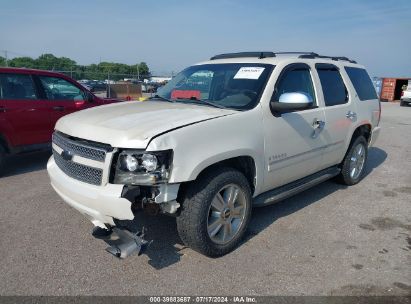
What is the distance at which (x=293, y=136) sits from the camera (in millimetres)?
3994

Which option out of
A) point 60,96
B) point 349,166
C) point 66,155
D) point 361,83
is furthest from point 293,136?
point 60,96

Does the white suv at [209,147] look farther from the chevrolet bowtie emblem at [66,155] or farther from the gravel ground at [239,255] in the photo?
the gravel ground at [239,255]

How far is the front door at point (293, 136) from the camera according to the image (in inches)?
148

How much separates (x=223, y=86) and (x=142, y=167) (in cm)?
170

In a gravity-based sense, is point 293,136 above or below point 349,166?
above

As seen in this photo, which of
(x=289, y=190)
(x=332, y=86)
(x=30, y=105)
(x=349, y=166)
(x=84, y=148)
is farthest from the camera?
(x=30, y=105)

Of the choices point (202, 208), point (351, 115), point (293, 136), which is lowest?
point (202, 208)

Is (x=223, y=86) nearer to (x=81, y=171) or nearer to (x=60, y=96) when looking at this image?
(x=81, y=171)

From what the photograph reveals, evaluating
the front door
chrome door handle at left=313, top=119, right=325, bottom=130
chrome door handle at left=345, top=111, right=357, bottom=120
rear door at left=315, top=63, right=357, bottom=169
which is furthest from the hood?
chrome door handle at left=345, top=111, right=357, bottom=120

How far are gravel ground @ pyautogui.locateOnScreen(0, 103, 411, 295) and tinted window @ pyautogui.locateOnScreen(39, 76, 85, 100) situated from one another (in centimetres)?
229

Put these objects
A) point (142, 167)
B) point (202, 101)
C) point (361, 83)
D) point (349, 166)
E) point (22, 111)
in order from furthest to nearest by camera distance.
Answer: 1. point (22, 111)
2. point (361, 83)
3. point (349, 166)
4. point (202, 101)
5. point (142, 167)

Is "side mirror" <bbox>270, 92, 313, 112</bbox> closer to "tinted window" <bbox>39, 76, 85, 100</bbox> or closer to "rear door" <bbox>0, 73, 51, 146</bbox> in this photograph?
"rear door" <bbox>0, 73, 51, 146</bbox>

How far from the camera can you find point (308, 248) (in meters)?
3.68

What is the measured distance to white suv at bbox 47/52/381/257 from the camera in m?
2.86
